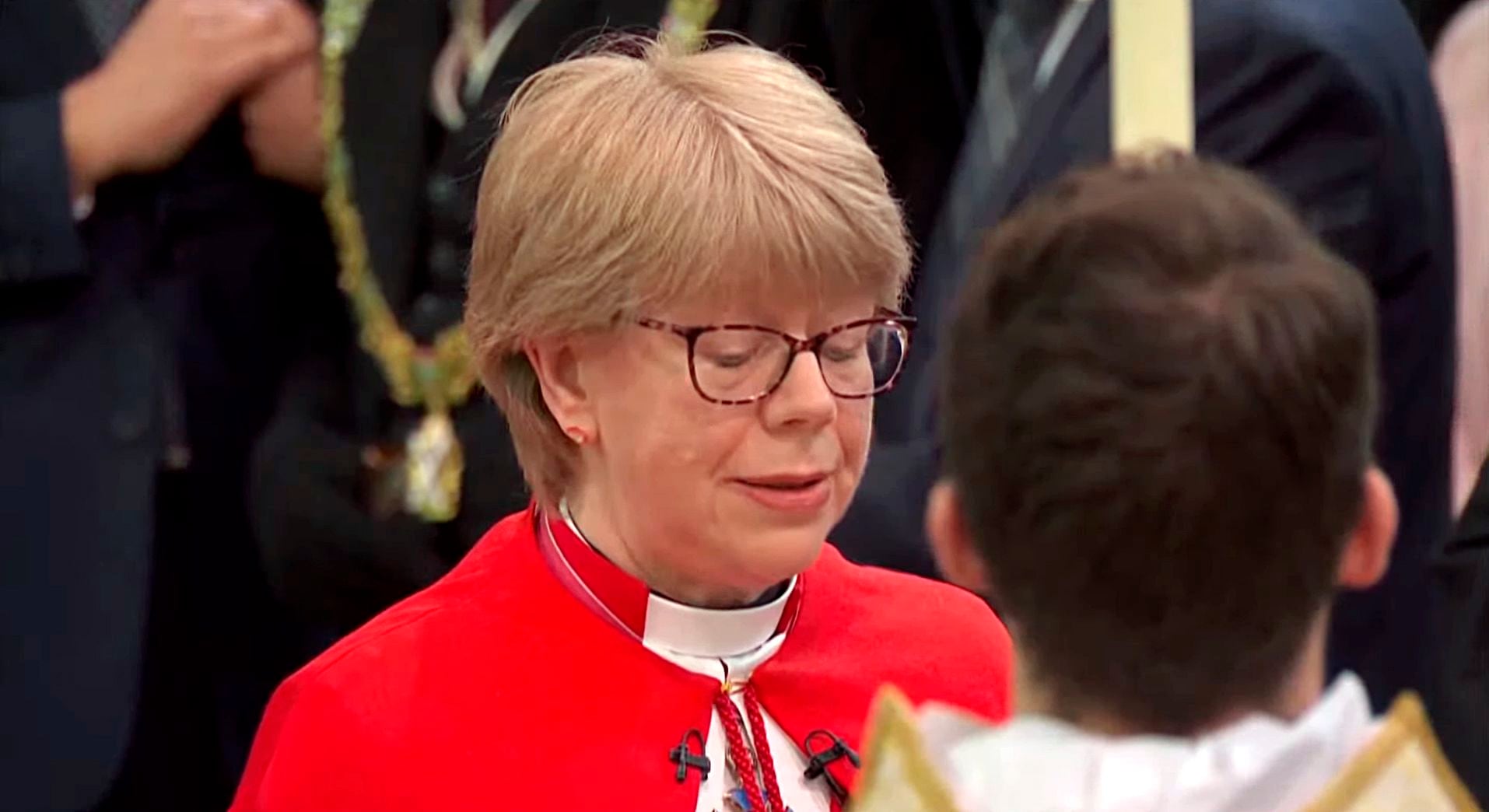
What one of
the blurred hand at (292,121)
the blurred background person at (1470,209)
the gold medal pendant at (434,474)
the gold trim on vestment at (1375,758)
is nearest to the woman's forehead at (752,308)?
the gold trim on vestment at (1375,758)

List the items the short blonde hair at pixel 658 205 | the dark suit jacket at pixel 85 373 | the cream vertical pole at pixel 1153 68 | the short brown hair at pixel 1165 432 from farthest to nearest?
the dark suit jacket at pixel 85 373 < the short blonde hair at pixel 658 205 < the cream vertical pole at pixel 1153 68 < the short brown hair at pixel 1165 432

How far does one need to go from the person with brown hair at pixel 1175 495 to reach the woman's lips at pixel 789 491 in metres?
0.41

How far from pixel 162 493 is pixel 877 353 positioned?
1.18 m

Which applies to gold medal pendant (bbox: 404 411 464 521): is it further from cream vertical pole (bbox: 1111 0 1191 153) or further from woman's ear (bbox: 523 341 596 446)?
cream vertical pole (bbox: 1111 0 1191 153)

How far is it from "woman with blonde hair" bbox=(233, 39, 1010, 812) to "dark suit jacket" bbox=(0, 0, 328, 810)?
0.82 meters

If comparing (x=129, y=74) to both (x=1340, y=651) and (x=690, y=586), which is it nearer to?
(x=690, y=586)

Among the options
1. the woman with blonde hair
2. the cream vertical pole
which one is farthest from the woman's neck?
the cream vertical pole

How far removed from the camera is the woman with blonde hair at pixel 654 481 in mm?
1220

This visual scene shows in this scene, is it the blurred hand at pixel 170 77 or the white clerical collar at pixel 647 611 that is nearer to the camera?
the white clerical collar at pixel 647 611

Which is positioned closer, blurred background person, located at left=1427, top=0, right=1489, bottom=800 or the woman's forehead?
the woman's forehead

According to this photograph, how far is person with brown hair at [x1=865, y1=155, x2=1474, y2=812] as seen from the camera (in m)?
0.78

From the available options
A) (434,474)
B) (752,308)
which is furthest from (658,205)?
(434,474)

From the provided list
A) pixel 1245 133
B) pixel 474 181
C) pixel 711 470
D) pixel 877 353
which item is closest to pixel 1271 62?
pixel 1245 133

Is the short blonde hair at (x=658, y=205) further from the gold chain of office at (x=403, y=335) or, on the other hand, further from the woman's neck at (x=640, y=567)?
the gold chain of office at (x=403, y=335)
